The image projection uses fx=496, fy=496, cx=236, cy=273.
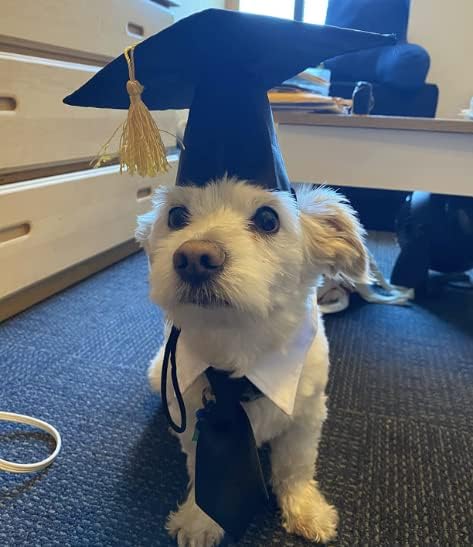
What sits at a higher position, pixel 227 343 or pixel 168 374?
pixel 227 343

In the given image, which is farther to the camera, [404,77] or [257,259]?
[404,77]

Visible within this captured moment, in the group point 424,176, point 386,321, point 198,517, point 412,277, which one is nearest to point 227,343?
point 198,517

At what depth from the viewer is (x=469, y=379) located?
3.97 feet

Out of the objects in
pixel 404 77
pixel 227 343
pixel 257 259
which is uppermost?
pixel 404 77

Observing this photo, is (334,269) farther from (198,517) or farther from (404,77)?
(404,77)

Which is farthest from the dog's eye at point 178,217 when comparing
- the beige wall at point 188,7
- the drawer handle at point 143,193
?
the beige wall at point 188,7

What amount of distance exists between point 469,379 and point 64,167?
1316mm

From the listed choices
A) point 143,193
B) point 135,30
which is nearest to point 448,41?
point 135,30

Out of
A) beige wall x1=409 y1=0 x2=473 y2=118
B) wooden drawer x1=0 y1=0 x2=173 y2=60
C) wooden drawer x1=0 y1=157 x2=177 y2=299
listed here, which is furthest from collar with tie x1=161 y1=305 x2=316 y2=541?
beige wall x1=409 y1=0 x2=473 y2=118

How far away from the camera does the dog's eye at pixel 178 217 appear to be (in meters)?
0.68

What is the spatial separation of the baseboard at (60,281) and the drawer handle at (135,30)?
0.78 m

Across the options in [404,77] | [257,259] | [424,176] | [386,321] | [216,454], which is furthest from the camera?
[404,77]

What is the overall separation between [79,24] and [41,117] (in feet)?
1.12

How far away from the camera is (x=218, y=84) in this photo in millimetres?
648
